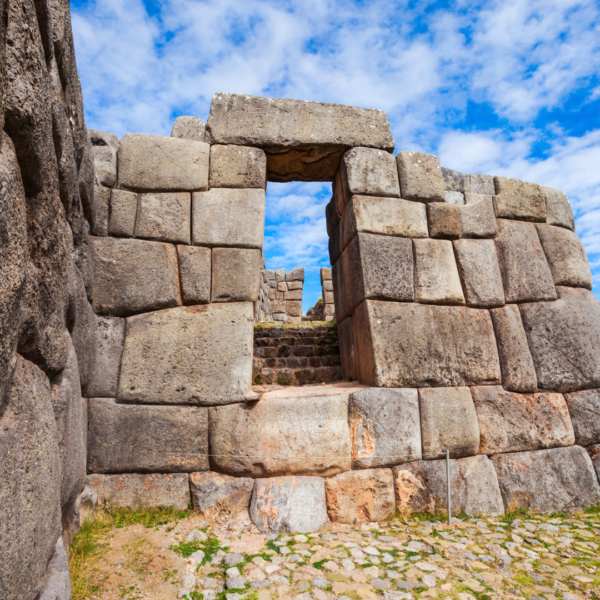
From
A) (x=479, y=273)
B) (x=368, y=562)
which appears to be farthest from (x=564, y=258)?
(x=368, y=562)

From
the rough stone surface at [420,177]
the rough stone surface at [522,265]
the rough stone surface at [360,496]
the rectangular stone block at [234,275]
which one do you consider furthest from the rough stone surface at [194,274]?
the rough stone surface at [522,265]

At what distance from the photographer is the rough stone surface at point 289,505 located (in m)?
2.81

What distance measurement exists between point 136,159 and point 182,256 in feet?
3.27

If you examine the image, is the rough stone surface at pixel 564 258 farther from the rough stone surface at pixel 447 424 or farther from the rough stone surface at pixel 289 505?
the rough stone surface at pixel 289 505

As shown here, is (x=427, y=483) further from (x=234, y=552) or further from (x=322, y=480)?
(x=234, y=552)

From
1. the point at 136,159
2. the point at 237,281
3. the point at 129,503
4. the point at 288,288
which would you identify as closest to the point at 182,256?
the point at 237,281

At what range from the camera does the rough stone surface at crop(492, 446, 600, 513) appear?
328cm

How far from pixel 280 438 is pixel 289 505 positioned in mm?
474

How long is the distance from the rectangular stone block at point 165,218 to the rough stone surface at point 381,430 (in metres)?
2.02

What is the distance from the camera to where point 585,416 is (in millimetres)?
3615

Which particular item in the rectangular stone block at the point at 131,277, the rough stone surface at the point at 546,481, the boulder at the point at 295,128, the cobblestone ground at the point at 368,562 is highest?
the boulder at the point at 295,128

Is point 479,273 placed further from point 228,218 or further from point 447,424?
point 228,218

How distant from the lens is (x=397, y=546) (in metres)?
2.59

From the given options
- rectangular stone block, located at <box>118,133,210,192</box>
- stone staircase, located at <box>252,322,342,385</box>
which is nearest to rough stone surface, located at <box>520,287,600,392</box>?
stone staircase, located at <box>252,322,342,385</box>
